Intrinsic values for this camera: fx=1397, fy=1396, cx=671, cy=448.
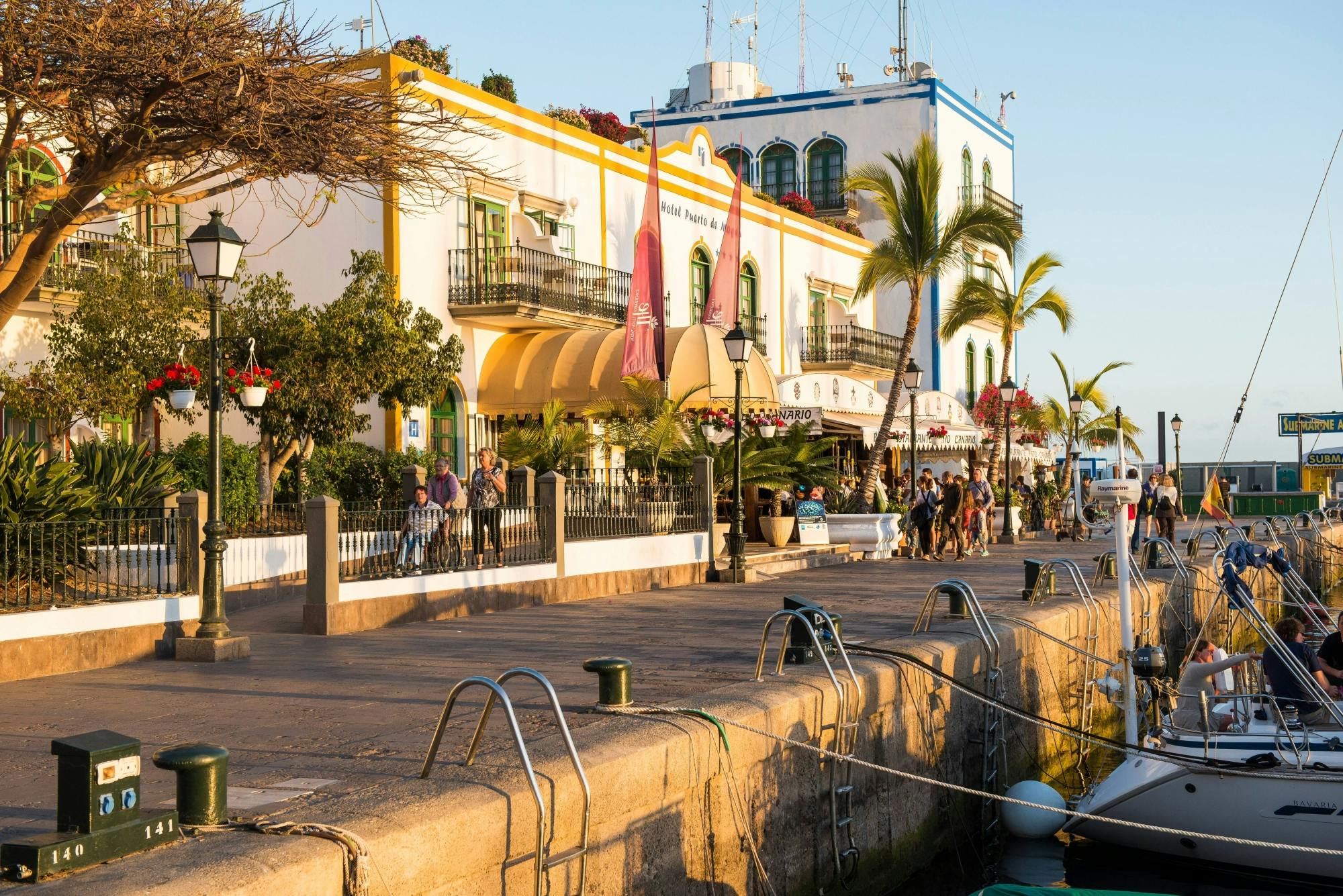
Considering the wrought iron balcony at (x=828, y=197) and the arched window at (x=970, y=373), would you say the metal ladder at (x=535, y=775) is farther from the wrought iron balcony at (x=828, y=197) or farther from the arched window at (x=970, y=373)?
the arched window at (x=970, y=373)

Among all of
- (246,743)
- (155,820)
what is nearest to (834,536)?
(246,743)

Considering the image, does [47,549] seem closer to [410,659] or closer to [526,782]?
[410,659]

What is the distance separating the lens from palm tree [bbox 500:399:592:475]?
2383 centimetres

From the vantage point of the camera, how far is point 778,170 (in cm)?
4644

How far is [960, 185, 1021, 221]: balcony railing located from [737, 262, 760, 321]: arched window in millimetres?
11508

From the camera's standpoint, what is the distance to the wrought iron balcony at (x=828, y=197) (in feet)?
148

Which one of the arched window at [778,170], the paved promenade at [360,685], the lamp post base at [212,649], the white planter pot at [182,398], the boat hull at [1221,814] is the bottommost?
the boat hull at [1221,814]

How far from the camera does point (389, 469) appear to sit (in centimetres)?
2350

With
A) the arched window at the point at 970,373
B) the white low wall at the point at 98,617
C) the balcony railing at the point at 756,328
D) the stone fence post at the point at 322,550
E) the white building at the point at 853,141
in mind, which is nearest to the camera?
the white low wall at the point at 98,617

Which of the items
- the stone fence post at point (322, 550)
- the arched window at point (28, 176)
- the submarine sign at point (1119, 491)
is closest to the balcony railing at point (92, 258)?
the arched window at point (28, 176)

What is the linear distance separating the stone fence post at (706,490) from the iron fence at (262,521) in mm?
6926

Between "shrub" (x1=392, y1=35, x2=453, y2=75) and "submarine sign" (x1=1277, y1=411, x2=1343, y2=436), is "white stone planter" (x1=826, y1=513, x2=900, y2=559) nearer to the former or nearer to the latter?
"shrub" (x1=392, y1=35, x2=453, y2=75)

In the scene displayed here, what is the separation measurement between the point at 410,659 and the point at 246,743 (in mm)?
4015

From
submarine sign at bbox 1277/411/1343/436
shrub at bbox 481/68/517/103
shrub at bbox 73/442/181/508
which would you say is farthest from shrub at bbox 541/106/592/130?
submarine sign at bbox 1277/411/1343/436
